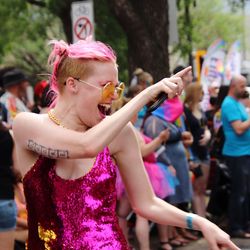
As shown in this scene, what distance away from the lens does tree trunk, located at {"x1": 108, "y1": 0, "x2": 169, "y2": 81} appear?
12125 millimetres

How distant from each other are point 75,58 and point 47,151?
0.38 meters

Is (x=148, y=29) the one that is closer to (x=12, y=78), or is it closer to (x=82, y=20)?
→ (x=82, y=20)

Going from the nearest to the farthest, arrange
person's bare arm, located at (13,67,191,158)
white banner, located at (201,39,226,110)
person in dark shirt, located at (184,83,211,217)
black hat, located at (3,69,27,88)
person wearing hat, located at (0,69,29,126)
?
person's bare arm, located at (13,67,191,158), person wearing hat, located at (0,69,29,126), black hat, located at (3,69,27,88), person in dark shirt, located at (184,83,211,217), white banner, located at (201,39,226,110)

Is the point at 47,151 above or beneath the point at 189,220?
above

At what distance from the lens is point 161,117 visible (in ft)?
25.3

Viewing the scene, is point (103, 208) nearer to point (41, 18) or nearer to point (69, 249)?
point (69, 249)


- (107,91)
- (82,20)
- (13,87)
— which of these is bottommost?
(13,87)

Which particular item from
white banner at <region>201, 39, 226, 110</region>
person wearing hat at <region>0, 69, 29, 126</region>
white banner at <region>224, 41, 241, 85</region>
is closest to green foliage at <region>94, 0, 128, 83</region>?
white banner at <region>201, 39, 226, 110</region>

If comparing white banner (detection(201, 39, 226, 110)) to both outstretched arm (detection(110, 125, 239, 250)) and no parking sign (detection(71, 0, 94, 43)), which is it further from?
outstretched arm (detection(110, 125, 239, 250))

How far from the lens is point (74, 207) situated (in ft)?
9.34

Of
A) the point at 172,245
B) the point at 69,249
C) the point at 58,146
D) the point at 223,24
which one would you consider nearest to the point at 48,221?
the point at 69,249

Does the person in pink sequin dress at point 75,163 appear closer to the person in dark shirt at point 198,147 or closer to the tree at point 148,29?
the person in dark shirt at point 198,147

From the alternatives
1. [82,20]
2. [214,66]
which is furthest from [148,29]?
[214,66]

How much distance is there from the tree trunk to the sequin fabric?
9314 millimetres
